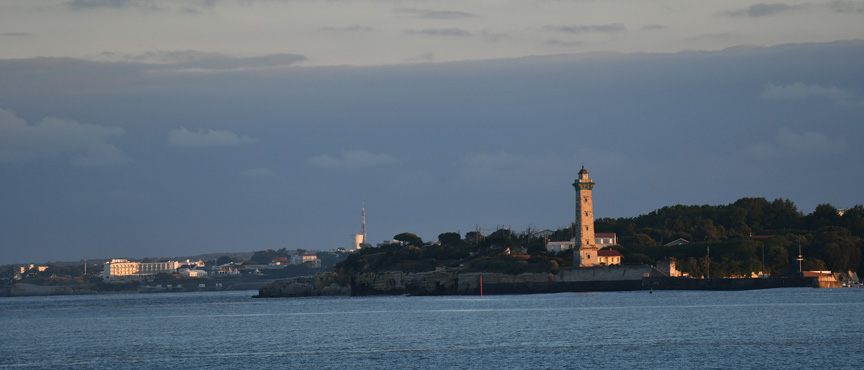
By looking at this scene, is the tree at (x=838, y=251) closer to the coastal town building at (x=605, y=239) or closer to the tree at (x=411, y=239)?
the coastal town building at (x=605, y=239)

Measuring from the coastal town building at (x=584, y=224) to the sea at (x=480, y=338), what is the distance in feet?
96.8

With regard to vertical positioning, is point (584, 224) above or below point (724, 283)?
above

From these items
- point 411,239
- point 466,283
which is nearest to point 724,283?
point 466,283

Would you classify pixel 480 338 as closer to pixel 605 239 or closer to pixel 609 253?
pixel 609 253

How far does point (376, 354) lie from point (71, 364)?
45.9 feet

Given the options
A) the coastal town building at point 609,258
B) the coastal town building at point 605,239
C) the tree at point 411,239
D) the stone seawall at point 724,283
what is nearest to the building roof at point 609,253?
the coastal town building at point 609,258

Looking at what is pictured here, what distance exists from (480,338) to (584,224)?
63100 millimetres

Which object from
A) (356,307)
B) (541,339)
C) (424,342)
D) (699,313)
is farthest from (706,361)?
(356,307)

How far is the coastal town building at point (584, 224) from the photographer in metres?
115

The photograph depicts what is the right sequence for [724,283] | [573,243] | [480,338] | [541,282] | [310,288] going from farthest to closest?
[310,288] < [573,243] < [541,282] < [724,283] < [480,338]

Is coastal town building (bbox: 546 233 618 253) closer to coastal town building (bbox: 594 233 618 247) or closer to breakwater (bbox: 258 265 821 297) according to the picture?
coastal town building (bbox: 594 233 618 247)

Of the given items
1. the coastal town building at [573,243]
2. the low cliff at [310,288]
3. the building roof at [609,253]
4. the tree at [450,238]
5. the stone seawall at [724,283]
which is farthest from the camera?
the tree at [450,238]

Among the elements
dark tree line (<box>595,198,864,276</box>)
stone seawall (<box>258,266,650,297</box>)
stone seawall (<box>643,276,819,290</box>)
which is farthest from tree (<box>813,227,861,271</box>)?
stone seawall (<box>258,266,650,297</box>)

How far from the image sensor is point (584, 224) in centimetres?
11650
